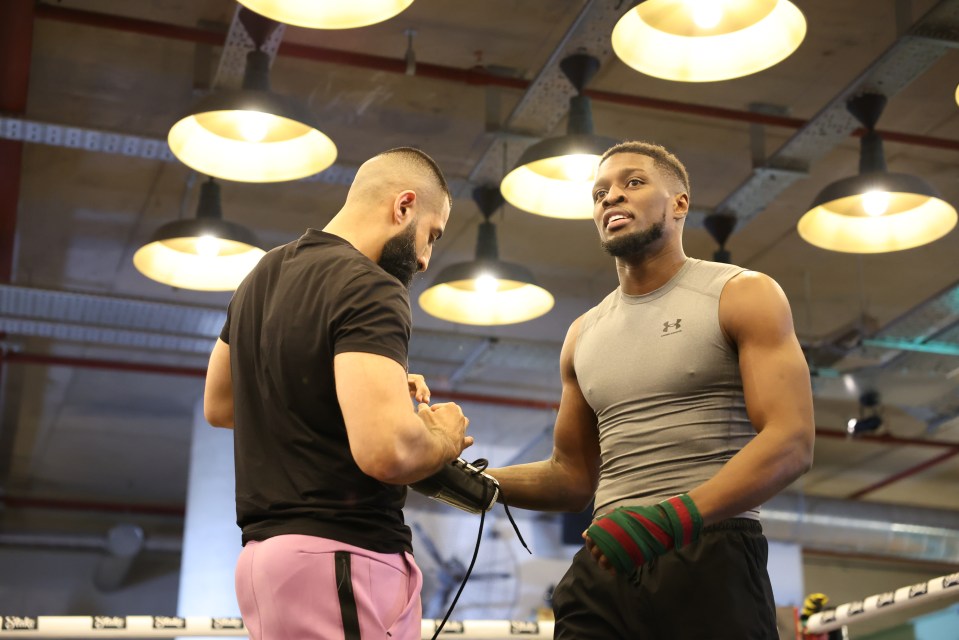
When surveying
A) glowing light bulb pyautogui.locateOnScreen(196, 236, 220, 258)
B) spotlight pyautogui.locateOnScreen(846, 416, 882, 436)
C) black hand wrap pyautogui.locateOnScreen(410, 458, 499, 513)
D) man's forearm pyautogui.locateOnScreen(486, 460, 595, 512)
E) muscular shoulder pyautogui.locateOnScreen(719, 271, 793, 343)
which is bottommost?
black hand wrap pyautogui.locateOnScreen(410, 458, 499, 513)

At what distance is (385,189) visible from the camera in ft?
6.91

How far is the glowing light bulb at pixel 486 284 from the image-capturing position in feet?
17.5

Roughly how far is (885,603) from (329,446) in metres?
A: 1.98

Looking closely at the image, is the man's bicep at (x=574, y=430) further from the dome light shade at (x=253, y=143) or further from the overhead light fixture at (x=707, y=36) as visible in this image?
the dome light shade at (x=253, y=143)

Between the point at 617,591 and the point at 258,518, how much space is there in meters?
0.71

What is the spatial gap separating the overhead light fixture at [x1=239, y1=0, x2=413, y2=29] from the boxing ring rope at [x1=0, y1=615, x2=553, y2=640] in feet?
5.70

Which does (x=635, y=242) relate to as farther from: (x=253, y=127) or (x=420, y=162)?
(x=253, y=127)

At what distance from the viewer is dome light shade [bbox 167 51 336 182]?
435cm

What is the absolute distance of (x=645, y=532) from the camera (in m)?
2.00

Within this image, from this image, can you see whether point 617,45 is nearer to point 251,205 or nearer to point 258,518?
point 258,518

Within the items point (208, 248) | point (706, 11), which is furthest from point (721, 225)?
point (208, 248)

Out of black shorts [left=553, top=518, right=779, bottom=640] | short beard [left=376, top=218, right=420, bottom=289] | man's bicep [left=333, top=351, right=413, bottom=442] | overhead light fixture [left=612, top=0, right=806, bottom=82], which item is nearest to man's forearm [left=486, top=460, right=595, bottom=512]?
black shorts [left=553, top=518, right=779, bottom=640]

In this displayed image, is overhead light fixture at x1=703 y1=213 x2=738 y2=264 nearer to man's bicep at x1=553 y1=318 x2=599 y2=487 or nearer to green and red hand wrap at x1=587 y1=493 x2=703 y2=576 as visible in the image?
man's bicep at x1=553 y1=318 x2=599 y2=487

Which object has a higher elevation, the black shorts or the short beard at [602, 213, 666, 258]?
the short beard at [602, 213, 666, 258]
